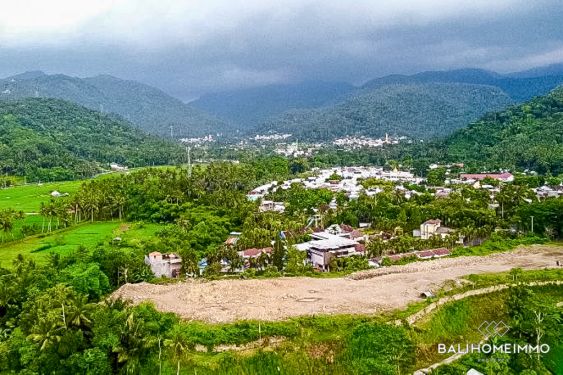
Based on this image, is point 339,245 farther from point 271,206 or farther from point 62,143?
point 62,143

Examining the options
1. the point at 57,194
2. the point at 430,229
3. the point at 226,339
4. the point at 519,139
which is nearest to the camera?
the point at 226,339

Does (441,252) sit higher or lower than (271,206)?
lower

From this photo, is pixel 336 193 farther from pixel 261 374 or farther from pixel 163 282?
pixel 261 374

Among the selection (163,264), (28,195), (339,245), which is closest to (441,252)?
(339,245)

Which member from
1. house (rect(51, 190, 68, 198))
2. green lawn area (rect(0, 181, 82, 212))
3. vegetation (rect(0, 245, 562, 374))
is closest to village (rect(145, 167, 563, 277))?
vegetation (rect(0, 245, 562, 374))

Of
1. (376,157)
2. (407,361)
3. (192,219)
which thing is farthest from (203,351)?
(376,157)

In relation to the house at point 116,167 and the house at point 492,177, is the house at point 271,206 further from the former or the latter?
the house at point 116,167

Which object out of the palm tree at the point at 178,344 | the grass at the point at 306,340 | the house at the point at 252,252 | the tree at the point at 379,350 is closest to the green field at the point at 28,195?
the house at the point at 252,252
